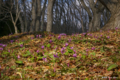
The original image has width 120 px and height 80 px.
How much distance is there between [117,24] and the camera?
286 inches

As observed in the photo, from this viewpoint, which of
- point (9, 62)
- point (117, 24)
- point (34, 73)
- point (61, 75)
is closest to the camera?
point (61, 75)

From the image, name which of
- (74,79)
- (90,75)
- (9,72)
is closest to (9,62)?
(9,72)

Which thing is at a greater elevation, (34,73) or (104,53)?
(104,53)

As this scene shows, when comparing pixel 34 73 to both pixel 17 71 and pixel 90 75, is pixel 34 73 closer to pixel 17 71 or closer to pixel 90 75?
pixel 17 71

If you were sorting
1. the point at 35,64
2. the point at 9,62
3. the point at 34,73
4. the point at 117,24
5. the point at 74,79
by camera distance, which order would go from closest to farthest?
the point at 74,79, the point at 34,73, the point at 35,64, the point at 9,62, the point at 117,24

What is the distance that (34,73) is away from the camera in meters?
2.97

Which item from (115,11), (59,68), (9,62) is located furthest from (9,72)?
(115,11)

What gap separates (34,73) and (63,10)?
99.4 ft

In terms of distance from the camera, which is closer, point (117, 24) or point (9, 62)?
point (9, 62)

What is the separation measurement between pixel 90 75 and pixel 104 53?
1343 millimetres

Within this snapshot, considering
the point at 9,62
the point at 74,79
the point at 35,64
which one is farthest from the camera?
the point at 9,62

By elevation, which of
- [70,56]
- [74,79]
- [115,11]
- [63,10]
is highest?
[63,10]

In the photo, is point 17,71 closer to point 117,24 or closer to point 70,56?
point 70,56

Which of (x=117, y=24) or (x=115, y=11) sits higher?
(x=115, y=11)
